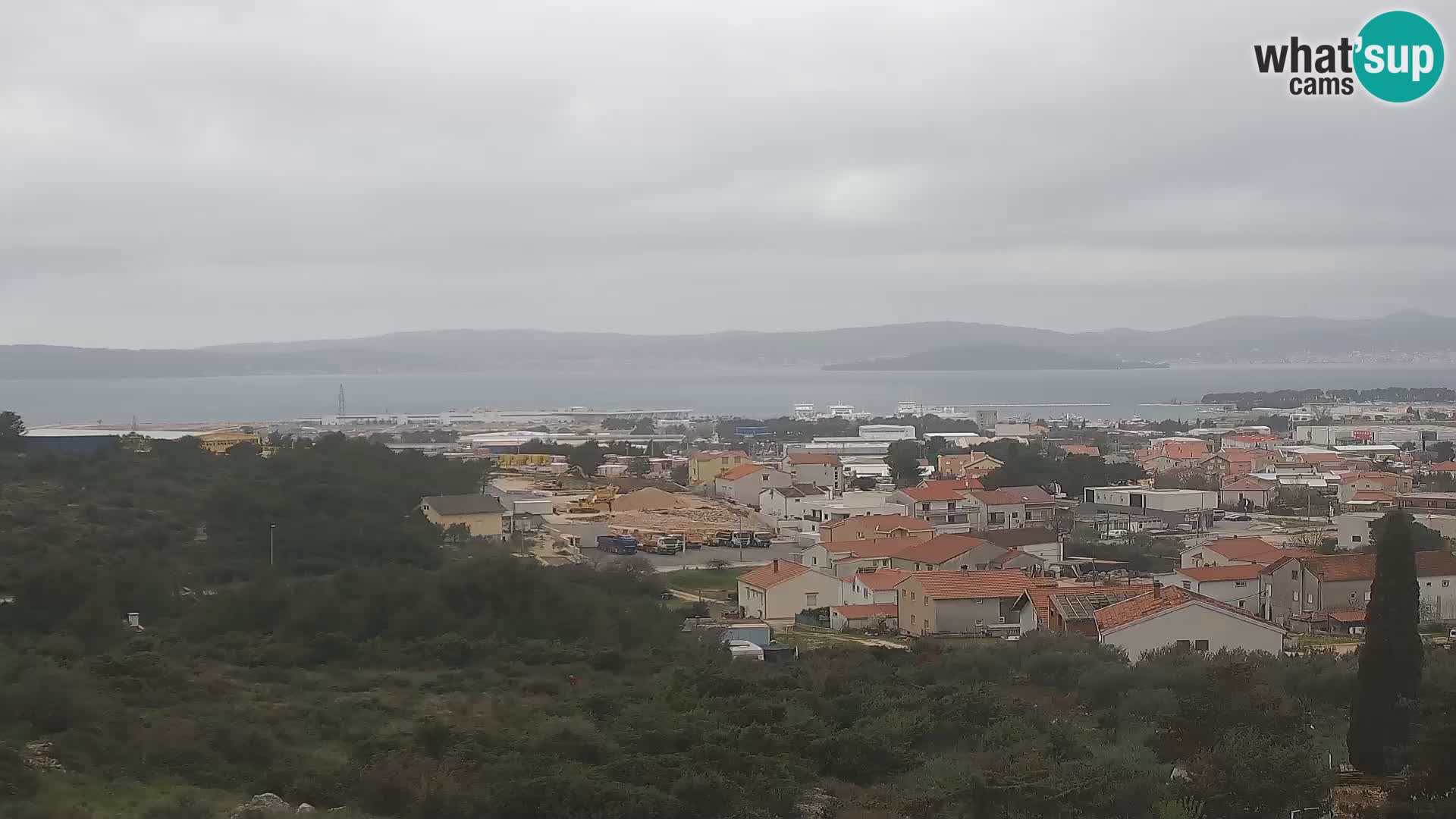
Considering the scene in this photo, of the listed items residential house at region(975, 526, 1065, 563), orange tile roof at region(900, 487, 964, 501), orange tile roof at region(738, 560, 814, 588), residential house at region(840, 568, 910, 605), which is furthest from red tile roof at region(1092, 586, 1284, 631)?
orange tile roof at region(900, 487, 964, 501)

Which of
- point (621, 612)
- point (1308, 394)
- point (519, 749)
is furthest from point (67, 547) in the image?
point (1308, 394)

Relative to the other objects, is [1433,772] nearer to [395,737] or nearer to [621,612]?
[395,737]

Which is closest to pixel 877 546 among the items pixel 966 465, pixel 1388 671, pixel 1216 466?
pixel 1388 671

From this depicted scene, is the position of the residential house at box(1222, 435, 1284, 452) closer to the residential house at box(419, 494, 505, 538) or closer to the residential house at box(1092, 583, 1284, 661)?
the residential house at box(419, 494, 505, 538)

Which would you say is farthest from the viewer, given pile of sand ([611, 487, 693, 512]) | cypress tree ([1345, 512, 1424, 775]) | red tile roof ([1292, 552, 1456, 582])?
pile of sand ([611, 487, 693, 512])

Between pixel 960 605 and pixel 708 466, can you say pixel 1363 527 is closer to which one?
pixel 960 605

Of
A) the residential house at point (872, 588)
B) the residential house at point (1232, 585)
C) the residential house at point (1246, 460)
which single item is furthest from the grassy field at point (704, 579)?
the residential house at point (1246, 460)
